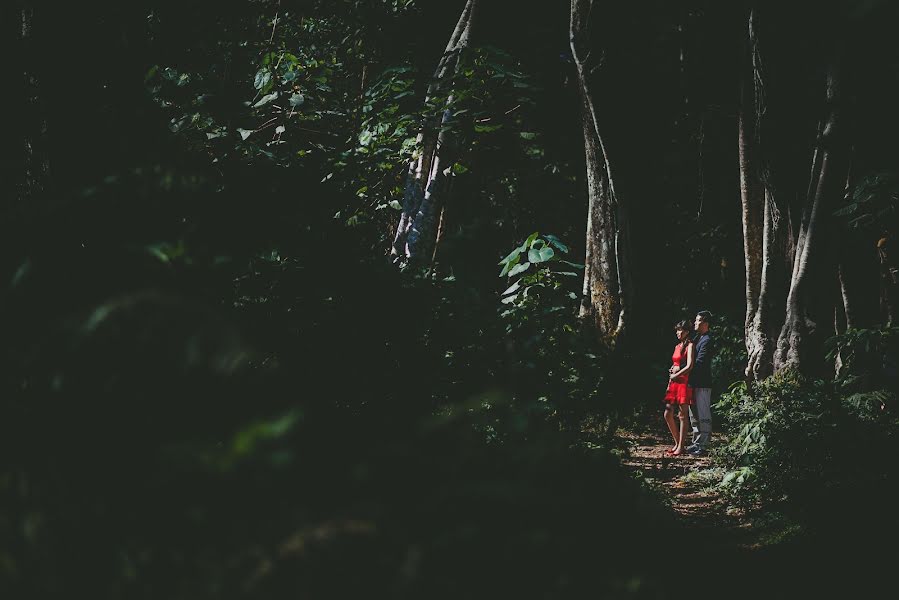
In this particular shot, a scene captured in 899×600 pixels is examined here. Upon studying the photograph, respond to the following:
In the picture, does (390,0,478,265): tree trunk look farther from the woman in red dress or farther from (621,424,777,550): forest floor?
the woman in red dress

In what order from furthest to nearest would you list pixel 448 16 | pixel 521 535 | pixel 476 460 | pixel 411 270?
pixel 448 16
pixel 411 270
pixel 476 460
pixel 521 535

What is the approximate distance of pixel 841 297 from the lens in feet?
34.6

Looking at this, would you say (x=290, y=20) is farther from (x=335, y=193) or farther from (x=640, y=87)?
(x=335, y=193)

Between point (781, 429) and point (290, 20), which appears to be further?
point (290, 20)

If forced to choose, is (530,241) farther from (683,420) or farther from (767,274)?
(683,420)

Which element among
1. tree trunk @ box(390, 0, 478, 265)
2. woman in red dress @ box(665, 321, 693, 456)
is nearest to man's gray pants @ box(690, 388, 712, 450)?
woman in red dress @ box(665, 321, 693, 456)

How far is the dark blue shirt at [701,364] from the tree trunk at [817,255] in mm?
2206

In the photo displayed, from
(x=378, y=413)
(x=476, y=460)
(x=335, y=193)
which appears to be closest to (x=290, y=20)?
(x=335, y=193)

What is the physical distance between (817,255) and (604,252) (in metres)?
2.35

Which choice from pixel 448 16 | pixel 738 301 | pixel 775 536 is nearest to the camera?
pixel 775 536

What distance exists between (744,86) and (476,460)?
9.54m

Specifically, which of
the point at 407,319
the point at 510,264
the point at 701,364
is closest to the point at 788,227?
the point at 701,364

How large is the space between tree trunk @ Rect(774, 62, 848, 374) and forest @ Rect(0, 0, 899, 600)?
0.11 ft

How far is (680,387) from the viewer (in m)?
11.4
